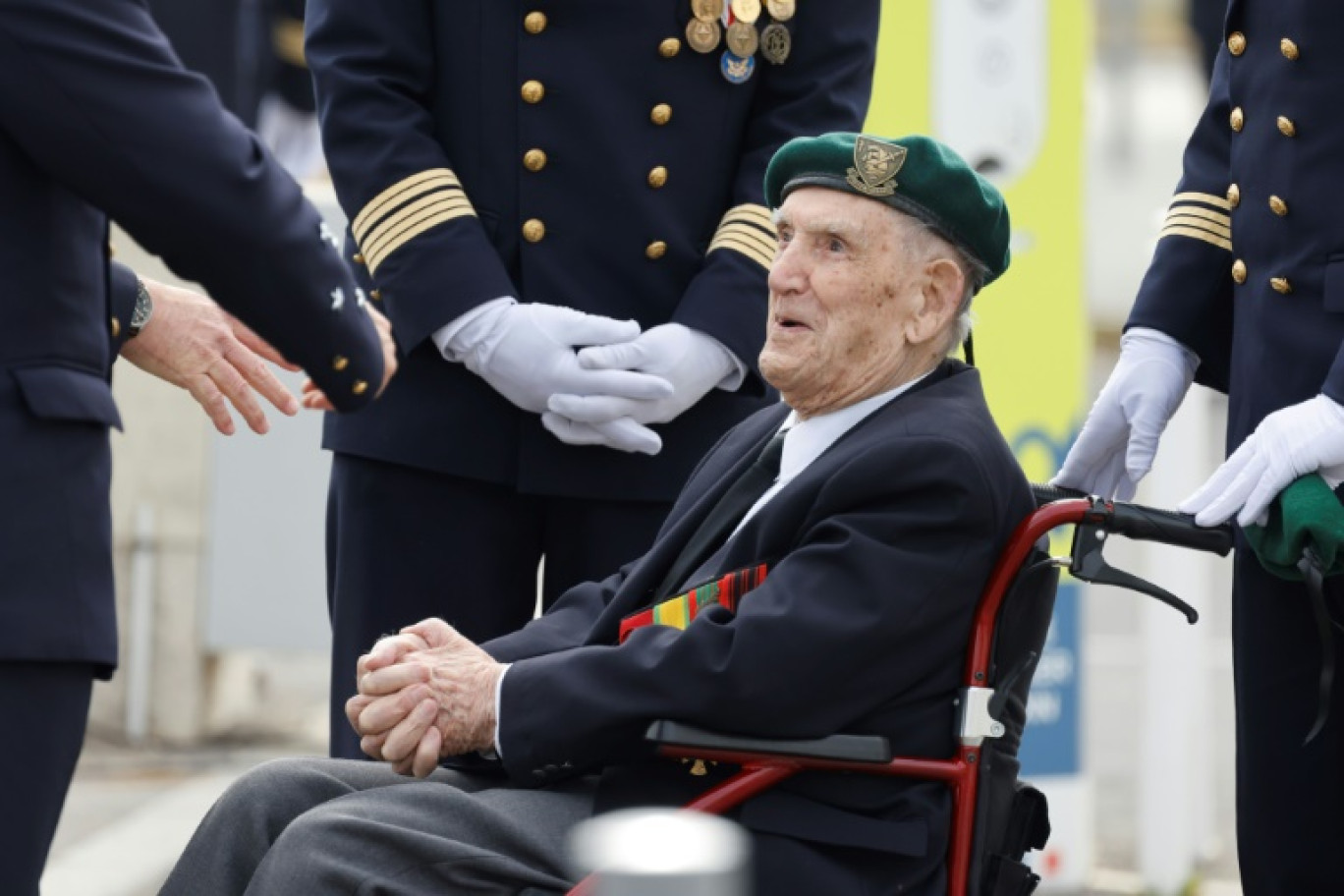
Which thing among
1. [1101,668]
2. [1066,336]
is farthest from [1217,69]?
[1101,668]

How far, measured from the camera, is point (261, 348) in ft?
11.5

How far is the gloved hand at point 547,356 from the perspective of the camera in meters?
3.89

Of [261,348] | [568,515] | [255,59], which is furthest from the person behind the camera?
[255,59]

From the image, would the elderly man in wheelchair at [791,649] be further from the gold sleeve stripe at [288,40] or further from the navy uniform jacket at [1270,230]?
the gold sleeve stripe at [288,40]

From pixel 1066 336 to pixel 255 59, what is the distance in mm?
6559

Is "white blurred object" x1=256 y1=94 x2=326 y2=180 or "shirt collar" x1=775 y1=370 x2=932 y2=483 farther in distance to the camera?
"white blurred object" x1=256 y1=94 x2=326 y2=180

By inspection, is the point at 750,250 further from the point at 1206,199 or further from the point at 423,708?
the point at 423,708

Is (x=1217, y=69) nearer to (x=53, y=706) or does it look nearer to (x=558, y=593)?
(x=558, y=593)

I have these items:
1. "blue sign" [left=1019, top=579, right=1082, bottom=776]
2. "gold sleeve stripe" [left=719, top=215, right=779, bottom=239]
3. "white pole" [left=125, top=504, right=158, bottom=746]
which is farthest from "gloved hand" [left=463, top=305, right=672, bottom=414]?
"white pole" [left=125, top=504, right=158, bottom=746]

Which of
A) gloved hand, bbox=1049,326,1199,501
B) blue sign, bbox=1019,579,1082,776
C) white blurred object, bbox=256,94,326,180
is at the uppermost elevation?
gloved hand, bbox=1049,326,1199,501

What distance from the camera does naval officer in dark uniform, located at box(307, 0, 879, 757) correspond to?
3.97 m

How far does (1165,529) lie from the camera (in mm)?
3275

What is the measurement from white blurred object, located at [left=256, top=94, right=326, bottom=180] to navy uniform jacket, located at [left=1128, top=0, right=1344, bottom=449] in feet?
29.3

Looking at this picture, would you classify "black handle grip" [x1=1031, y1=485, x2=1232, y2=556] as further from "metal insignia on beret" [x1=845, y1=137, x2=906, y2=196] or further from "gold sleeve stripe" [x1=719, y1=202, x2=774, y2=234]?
"gold sleeve stripe" [x1=719, y1=202, x2=774, y2=234]
